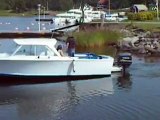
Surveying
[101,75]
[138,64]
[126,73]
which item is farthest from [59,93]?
[138,64]

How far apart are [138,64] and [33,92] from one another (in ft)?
39.8

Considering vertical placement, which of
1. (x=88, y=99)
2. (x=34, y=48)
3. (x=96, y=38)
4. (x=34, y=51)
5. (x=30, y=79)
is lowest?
(x=88, y=99)

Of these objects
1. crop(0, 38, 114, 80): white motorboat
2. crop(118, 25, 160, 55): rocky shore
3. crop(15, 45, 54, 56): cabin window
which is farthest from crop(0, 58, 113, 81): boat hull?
crop(118, 25, 160, 55): rocky shore

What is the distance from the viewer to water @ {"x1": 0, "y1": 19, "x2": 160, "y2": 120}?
2002 cm

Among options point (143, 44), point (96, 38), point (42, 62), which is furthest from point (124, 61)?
point (96, 38)

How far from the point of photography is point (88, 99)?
75.6ft

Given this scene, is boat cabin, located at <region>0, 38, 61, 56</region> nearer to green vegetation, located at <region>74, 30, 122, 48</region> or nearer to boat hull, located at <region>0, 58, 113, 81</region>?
boat hull, located at <region>0, 58, 113, 81</region>

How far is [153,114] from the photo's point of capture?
65.8ft

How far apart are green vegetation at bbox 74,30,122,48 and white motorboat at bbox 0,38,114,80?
1802cm

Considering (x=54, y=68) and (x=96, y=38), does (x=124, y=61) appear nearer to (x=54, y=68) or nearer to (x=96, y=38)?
(x=54, y=68)

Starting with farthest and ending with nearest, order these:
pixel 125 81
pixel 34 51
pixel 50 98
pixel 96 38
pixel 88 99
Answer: pixel 96 38 < pixel 125 81 < pixel 34 51 < pixel 50 98 < pixel 88 99

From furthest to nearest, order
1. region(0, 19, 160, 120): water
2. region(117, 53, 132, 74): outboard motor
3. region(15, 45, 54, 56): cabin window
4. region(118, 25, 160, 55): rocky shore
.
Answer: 1. region(118, 25, 160, 55): rocky shore
2. region(117, 53, 132, 74): outboard motor
3. region(15, 45, 54, 56): cabin window
4. region(0, 19, 160, 120): water

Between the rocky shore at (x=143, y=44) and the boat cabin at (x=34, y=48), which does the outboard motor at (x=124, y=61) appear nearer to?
the boat cabin at (x=34, y=48)

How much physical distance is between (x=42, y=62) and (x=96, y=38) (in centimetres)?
2076
